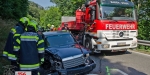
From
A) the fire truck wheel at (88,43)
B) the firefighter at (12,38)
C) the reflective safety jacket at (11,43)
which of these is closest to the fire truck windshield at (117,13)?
the fire truck wheel at (88,43)

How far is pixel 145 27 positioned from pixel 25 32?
47.0 feet

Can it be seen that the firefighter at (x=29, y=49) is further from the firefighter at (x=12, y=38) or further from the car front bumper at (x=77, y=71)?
the car front bumper at (x=77, y=71)

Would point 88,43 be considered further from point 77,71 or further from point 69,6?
point 69,6

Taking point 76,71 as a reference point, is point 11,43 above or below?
above

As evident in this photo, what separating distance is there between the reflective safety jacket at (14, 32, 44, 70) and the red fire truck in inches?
233

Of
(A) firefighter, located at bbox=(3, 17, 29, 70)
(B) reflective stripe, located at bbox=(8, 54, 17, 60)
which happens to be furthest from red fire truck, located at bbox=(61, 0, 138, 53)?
(B) reflective stripe, located at bbox=(8, 54, 17, 60)

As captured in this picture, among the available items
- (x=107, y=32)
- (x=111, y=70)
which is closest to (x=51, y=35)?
(x=111, y=70)

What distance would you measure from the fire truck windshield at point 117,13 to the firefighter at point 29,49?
605cm

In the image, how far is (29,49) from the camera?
170 inches

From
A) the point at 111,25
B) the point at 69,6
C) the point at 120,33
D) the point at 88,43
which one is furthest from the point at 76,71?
the point at 69,6

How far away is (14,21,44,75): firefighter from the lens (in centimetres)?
431

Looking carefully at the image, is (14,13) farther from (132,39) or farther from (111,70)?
(111,70)

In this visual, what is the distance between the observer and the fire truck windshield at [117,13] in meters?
10.0

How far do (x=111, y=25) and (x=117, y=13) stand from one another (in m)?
0.84
